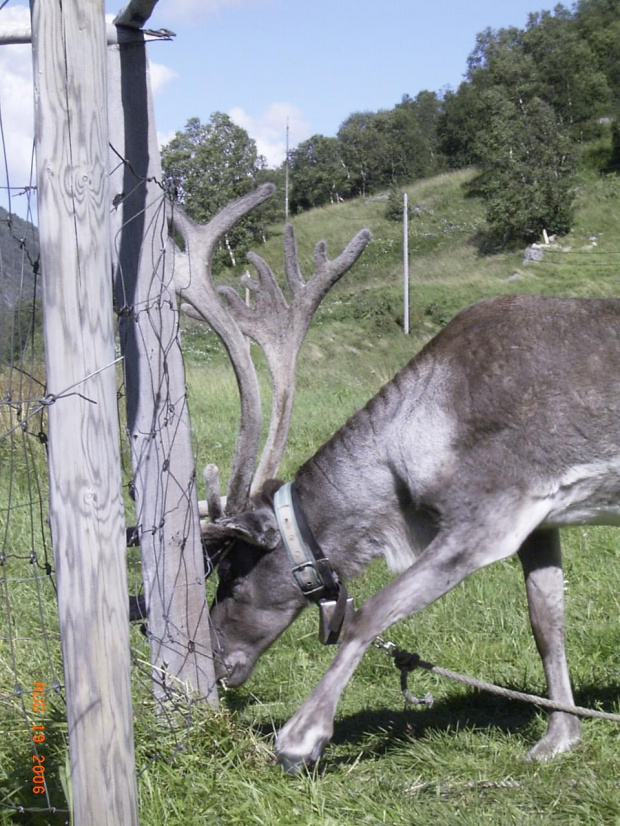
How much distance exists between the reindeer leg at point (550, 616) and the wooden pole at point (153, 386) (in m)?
1.59

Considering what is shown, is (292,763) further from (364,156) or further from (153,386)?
(364,156)

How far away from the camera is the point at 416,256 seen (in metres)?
53.3

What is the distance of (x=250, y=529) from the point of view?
170 inches

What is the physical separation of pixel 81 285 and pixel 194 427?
8.10m

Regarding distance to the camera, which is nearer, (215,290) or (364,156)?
(215,290)

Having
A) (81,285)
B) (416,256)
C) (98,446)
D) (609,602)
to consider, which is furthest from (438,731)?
(416,256)

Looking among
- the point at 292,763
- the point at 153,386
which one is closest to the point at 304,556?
the point at 292,763

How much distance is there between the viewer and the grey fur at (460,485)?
3836 mm

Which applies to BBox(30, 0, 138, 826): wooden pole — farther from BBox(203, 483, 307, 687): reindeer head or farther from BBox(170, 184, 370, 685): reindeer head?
BBox(203, 483, 307, 687): reindeer head

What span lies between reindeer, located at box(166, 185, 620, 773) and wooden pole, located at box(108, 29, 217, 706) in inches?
11.3

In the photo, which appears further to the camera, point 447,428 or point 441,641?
point 441,641

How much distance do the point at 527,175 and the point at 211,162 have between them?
41537 millimetres

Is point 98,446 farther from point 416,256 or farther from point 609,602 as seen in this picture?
point 416,256

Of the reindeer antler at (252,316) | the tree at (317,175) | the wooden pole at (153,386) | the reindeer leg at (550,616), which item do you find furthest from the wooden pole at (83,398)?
the tree at (317,175)
